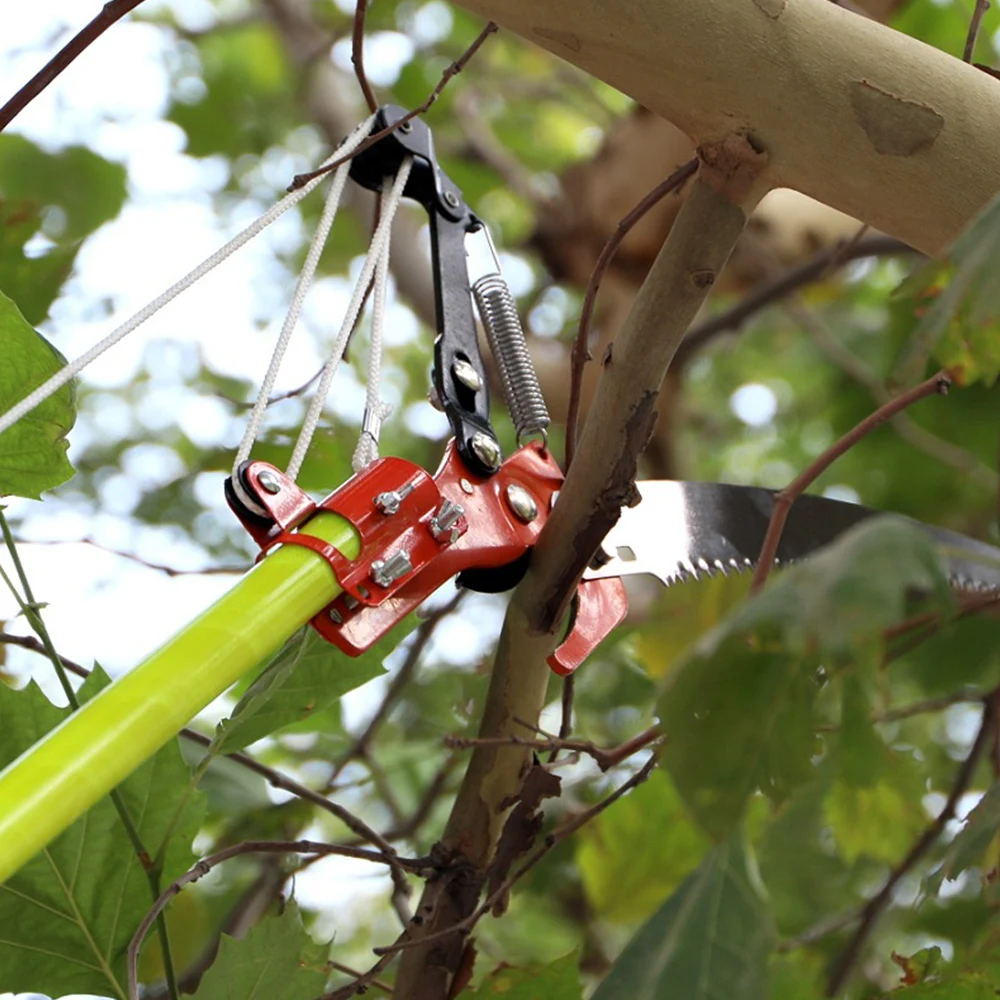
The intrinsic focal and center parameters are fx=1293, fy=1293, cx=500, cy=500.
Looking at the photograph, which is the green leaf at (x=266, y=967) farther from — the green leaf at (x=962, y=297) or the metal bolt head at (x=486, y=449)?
the green leaf at (x=962, y=297)

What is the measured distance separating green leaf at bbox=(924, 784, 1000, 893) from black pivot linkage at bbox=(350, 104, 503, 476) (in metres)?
0.18

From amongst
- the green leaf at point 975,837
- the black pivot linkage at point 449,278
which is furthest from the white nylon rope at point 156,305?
the green leaf at point 975,837

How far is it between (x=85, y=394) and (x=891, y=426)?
3.12 feet

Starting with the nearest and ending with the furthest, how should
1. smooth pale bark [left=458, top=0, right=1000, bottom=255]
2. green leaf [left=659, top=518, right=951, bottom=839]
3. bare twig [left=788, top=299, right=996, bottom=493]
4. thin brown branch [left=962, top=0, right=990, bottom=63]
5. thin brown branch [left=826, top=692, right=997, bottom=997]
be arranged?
green leaf [left=659, top=518, right=951, bottom=839] → smooth pale bark [left=458, top=0, right=1000, bottom=255] → thin brown branch [left=962, top=0, right=990, bottom=63] → thin brown branch [left=826, top=692, right=997, bottom=997] → bare twig [left=788, top=299, right=996, bottom=493]

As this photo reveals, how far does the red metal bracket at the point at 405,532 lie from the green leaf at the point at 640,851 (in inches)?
13.1

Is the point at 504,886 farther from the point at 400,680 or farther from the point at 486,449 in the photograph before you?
the point at 400,680

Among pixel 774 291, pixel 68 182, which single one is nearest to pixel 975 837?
pixel 774 291

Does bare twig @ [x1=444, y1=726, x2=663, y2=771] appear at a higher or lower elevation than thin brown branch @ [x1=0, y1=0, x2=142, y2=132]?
lower

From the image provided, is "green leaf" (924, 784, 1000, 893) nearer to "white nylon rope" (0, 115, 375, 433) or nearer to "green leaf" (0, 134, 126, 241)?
"white nylon rope" (0, 115, 375, 433)

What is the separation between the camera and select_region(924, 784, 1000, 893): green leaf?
1.14ft

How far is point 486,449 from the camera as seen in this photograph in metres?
0.42

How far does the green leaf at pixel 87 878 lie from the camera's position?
1.42 feet

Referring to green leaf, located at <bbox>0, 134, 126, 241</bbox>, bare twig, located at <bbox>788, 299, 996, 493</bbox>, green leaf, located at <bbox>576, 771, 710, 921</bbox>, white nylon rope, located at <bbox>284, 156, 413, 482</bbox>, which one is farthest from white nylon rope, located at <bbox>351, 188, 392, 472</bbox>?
green leaf, located at <bbox>0, 134, 126, 241</bbox>

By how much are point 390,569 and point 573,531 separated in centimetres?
6
